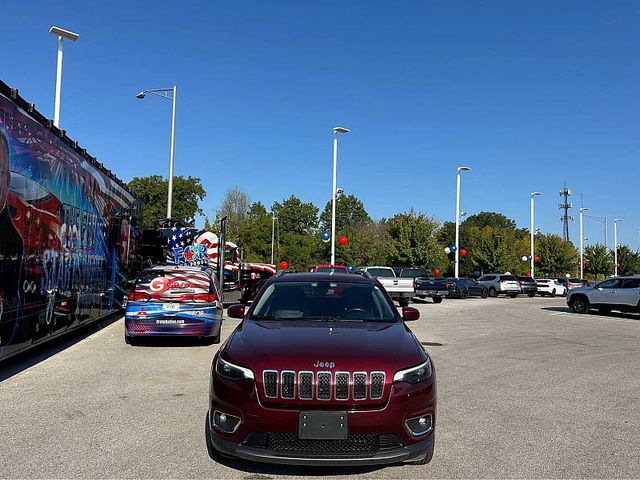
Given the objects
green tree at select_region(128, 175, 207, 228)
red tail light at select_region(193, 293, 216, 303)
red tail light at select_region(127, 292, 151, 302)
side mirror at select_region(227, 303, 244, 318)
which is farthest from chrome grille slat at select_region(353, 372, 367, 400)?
green tree at select_region(128, 175, 207, 228)

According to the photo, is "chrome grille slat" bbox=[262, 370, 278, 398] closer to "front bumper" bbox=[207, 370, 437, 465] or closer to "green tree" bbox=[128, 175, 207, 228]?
"front bumper" bbox=[207, 370, 437, 465]

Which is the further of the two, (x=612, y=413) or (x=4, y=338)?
(x=4, y=338)

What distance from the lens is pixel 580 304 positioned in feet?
81.3

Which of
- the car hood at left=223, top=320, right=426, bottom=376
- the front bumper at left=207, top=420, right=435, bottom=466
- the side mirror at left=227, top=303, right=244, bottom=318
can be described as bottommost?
the front bumper at left=207, top=420, right=435, bottom=466

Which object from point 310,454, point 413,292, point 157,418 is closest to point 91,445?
point 157,418

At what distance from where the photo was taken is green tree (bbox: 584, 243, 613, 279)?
81562mm

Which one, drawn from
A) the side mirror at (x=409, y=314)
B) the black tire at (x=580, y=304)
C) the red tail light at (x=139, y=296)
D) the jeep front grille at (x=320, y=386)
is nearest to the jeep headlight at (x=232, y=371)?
the jeep front grille at (x=320, y=386)

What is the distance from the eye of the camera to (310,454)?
3.99 metres

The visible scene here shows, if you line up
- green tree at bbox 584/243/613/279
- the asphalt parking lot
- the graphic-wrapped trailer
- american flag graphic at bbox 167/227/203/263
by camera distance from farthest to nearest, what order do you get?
1. green tree at bbox 584/243/613/279
2. american flag graphic at bbox 167/227/203/263
3. the graphic-wrapped trailer
4. the asphalt parking lot

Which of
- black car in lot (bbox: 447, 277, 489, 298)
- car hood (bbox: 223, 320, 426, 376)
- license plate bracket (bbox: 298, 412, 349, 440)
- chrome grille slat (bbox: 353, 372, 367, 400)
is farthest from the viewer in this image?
black car in lot (bbox: 447, 277, 489, 298)

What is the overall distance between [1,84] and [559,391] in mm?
8079

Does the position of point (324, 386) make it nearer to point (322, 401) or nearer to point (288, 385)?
point (322, 401)

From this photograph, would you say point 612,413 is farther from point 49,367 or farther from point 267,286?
point 49,367

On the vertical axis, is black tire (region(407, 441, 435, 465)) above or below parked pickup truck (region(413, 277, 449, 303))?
below
